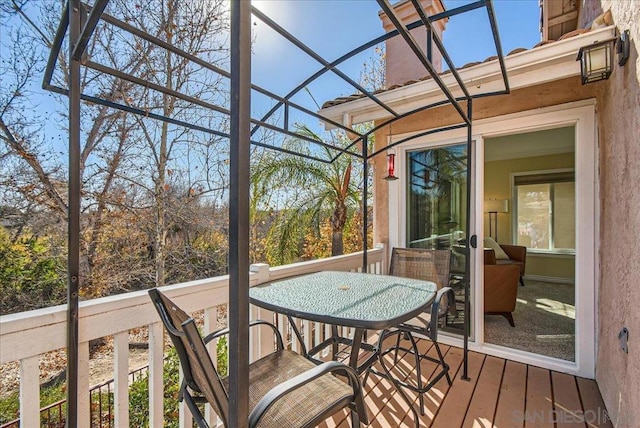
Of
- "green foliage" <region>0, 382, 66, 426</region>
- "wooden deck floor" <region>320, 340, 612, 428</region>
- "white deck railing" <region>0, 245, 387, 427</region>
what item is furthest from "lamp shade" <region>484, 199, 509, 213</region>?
"green foliage" <region>0, 382, 66, 426</region>

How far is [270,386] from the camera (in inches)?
60.3

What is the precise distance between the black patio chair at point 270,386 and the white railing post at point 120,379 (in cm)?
28

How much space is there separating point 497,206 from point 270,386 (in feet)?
25.5

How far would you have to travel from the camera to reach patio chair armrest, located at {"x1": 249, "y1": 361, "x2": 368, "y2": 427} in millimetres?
1022

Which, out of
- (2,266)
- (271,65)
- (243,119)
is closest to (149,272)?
(2,266)

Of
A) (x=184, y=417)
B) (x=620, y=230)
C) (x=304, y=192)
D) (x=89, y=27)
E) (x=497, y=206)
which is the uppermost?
(x=89, y=27)

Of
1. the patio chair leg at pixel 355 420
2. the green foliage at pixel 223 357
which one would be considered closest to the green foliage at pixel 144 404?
the green foliage at pixel 223 357

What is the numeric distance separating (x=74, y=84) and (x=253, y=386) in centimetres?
168

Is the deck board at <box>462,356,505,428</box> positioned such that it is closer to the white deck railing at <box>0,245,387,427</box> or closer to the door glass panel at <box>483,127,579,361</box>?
the door glass panel at <box>483,127,579,361</box>

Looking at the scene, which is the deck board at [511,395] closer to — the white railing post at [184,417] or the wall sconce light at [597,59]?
the white railing post at [184,417]

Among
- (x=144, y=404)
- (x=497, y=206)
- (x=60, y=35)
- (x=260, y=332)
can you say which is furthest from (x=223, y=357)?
(x=497, y=206)

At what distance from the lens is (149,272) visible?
5004mm

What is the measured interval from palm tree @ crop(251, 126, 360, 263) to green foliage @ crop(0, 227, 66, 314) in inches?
115

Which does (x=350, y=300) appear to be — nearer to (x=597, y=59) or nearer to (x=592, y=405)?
(x=592, y=405)
